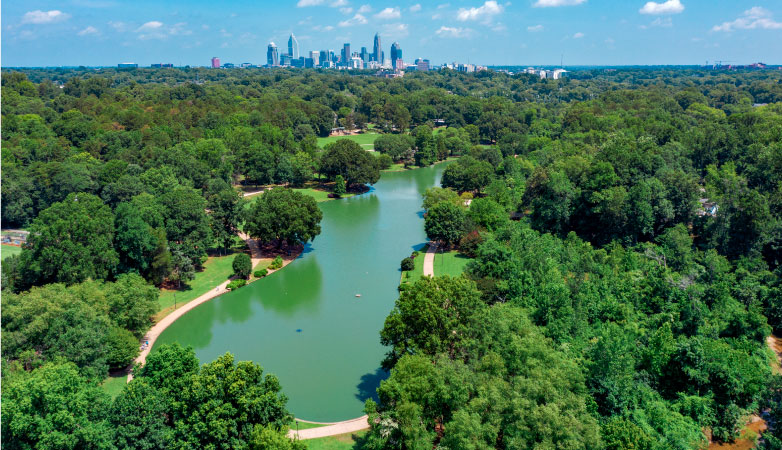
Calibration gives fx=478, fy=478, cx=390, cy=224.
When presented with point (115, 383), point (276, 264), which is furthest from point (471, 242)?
point (115, 383)

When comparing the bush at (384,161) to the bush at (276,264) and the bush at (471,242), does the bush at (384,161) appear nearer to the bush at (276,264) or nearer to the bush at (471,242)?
the bush at (471,242)

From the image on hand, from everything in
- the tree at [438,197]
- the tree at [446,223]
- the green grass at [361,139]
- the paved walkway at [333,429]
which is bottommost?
the paved walkway at [333,429]

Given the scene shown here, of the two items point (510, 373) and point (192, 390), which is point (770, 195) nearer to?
point (510, 373)

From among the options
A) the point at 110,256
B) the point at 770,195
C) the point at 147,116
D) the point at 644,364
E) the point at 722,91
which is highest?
the point at 722,91

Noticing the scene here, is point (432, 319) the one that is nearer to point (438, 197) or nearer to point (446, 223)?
point (446, 223)

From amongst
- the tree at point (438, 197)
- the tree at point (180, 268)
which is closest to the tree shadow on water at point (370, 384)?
the tree at point (180, 268)

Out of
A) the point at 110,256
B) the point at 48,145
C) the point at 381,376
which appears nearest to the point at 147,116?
the point at 48,145
